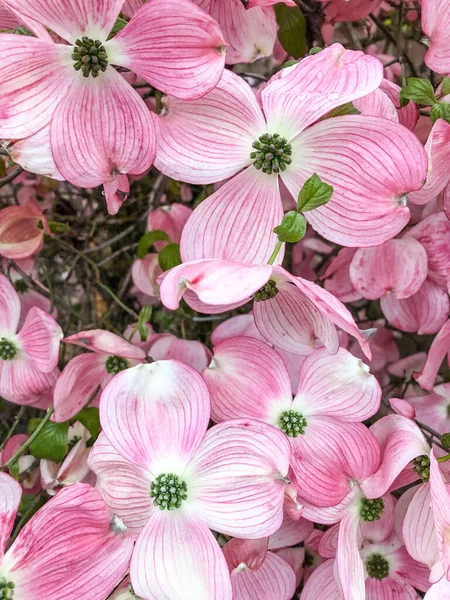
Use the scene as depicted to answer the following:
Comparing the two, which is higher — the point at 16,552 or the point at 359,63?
the point at 359,63

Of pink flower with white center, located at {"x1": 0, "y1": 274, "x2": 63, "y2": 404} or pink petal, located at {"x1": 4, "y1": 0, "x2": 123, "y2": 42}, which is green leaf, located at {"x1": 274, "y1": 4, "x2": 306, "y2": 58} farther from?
pink flower with white center, located at {"x1": 0, "y1": 274, "x2": 63, "y2": 404}

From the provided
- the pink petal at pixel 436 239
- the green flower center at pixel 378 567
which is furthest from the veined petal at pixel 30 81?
the green flower center at pixel 378 567

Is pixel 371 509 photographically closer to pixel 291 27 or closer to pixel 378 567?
pixel 378 567

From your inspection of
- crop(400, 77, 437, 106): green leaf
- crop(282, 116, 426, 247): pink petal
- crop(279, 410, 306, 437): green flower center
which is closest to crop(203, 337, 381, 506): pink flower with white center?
crop(279, 410, 306, 437): green flower center

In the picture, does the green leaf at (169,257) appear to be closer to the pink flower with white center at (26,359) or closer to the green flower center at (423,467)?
the pink flower with white center at (26,359)

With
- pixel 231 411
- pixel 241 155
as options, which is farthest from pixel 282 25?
pixel 231 411

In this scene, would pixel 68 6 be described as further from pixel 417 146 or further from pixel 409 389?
pixel 409 389

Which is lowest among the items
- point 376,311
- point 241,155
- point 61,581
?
point 376,311

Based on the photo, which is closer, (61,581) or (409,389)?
(61,581)
